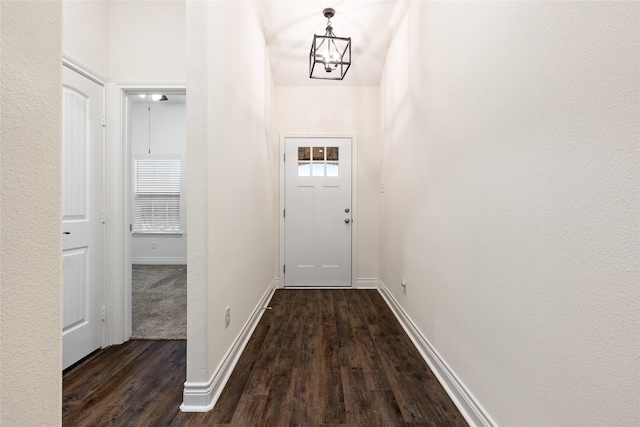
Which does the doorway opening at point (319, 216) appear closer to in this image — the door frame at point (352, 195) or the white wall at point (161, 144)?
the door frame at point (352, 195)

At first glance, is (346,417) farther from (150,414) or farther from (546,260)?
(546,260)

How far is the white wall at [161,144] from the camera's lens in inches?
217

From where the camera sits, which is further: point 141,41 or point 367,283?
point 367,283

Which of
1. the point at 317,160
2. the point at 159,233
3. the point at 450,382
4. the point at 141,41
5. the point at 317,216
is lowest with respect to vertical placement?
the point at 450,382

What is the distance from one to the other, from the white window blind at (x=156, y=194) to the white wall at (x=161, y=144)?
12cm

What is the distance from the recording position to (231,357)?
193 centimetres

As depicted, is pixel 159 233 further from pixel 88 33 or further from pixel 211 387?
pixel 211 387

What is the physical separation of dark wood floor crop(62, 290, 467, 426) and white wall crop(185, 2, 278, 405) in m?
0.24

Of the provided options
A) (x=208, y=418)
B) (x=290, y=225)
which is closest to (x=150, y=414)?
(x=208, y=418)

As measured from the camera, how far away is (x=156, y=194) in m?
5.63

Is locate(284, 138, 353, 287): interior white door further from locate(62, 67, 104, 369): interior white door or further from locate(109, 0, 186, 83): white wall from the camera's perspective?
locate(62, 67, 104, 369): interior white door

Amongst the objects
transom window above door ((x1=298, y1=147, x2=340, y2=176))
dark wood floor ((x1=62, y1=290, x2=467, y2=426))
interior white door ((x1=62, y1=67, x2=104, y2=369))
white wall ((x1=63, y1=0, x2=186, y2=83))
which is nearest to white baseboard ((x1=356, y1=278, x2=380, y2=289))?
dark wood floor ((x1=62, y1=290, x2=467, y2=426))

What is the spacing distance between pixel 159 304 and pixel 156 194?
3.05 meters

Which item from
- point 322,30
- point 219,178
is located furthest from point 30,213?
point 322,30
